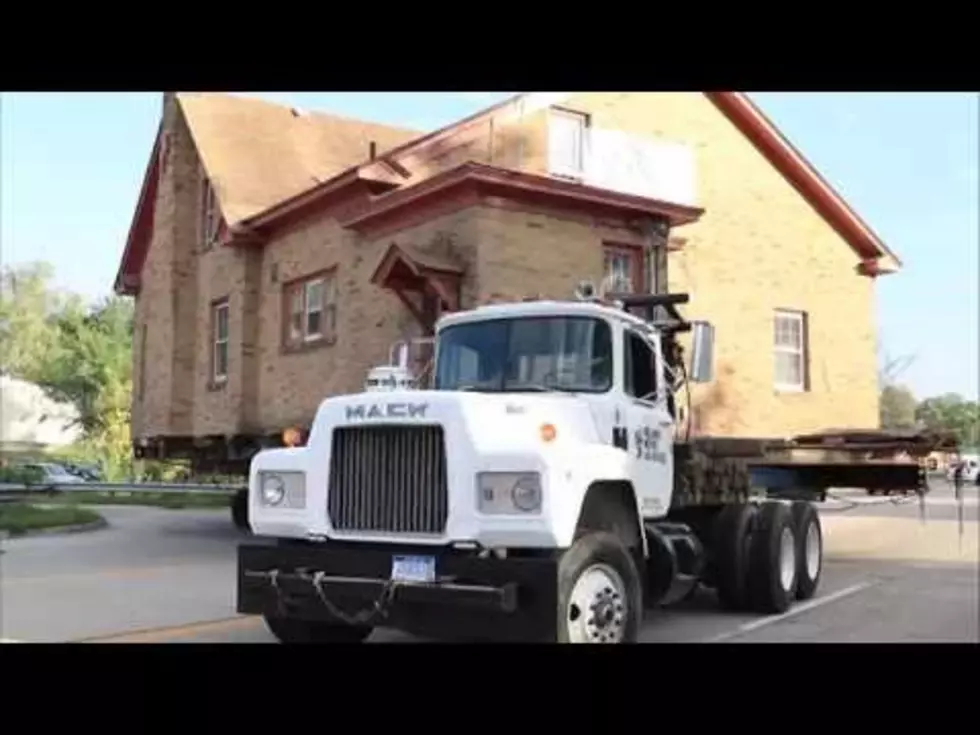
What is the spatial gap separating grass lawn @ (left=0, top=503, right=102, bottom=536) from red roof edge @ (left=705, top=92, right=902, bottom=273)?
14013 mm

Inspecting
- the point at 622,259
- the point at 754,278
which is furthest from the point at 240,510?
the point at 754,278

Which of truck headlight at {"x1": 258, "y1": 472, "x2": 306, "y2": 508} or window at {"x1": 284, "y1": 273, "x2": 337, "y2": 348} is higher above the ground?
window at {"x1": 284, "y1": 273, "x2": 337, "y2": 348}

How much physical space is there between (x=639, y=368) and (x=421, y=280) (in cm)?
760

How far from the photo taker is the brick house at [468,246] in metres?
16.6

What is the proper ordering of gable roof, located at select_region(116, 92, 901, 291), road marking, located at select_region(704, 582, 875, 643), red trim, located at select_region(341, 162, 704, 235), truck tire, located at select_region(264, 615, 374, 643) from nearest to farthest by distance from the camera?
truck tire, located at select_region(264, 615, 374, 643), road marking, located at select_region(704, 582, 875, 643), red trim, located at select_region(341, 162, 704, 235), gable roof, located at select_region(116, 92, 901, 291)

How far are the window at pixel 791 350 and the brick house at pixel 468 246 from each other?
0.04 m

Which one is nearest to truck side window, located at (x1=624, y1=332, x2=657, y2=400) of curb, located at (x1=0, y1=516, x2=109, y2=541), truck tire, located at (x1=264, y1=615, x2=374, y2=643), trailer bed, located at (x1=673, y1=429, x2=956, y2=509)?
trailer bed, located at (x1=673, y1=429, x2=956, y2=509)

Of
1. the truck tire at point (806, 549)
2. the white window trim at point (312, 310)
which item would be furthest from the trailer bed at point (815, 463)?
the white window trim at point (312, 310)

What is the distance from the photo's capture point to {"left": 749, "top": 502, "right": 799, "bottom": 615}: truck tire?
1058 cm

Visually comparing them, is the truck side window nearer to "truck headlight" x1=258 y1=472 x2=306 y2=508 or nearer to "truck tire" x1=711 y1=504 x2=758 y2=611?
"truck tire" x1=711 y1=504 x2=758 y2=611

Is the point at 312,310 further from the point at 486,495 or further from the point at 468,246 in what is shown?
the point at 486,495
